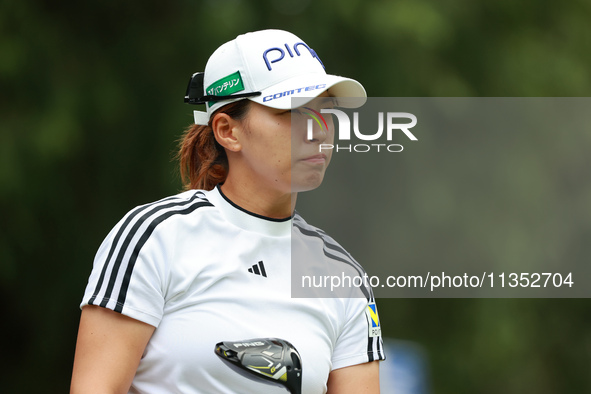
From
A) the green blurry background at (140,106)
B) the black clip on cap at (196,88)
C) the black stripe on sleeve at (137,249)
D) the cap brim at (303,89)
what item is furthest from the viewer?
the green blurry background at (140,106)

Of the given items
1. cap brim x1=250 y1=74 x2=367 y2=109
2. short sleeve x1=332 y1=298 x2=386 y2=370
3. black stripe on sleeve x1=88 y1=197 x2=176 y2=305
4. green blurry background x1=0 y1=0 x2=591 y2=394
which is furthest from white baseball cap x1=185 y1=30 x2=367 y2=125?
green blurry background x1=0 y1=0 x2=591 y2=394

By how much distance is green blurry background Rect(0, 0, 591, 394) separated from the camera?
3311 millimetres

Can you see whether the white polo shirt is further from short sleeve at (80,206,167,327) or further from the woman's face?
the woman's face

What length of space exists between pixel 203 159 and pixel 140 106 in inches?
70.6

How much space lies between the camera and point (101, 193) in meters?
3.43

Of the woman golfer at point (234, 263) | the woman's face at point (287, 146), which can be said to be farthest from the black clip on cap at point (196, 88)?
the woman's face at point (287, 146)

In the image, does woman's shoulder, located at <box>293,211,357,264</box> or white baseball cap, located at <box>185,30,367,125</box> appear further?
woman's shoulder, located at <box>293,211,357,264</box>

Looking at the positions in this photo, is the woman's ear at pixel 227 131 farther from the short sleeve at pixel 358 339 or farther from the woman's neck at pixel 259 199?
the short sleeve at pixel 358 339

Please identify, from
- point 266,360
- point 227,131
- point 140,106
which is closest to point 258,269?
point 266,360

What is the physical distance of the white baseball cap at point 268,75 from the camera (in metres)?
1.50

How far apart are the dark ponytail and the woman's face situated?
0.43ft

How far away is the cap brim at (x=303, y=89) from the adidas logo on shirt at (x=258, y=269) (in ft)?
0.99

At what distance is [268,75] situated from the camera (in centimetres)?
151

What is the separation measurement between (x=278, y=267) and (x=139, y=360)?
32 cm
